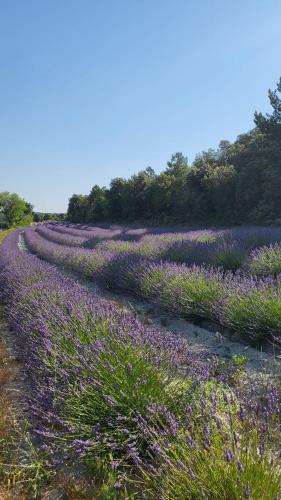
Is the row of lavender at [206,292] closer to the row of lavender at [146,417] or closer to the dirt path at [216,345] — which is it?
the dirt path at [216,345]

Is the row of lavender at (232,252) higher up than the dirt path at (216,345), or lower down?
higher up

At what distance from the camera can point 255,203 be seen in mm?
21891

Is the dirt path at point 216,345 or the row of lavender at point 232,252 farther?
the row of lavender at point 232,252

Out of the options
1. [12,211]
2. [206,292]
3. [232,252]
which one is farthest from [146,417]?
[12,211]

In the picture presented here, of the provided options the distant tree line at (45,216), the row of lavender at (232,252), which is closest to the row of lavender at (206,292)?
the row of lavender at (232,252)

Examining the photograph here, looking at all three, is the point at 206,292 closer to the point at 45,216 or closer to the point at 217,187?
the point at 217,187

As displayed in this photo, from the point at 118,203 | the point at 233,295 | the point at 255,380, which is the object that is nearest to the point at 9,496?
the point at 255,380

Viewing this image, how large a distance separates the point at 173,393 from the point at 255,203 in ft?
67.5

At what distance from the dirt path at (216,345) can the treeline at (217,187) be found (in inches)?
508

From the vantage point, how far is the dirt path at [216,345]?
3479mm

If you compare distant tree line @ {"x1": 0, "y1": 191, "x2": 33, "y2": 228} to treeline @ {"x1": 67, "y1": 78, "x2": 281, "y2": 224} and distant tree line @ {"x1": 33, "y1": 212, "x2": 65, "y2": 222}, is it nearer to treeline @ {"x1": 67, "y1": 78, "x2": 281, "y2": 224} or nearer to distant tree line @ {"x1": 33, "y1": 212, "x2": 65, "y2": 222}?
distant tree line @ {"x1": 33, "y1": 212, "x2": 65, "y2": 222}

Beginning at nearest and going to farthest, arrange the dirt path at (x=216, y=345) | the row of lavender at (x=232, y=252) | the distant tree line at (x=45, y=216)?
1. the dirt path at (x=216, y=345)
2. the row of lavender at (x=232, y=252)
3. the distant tree line at (x=45, y=216)

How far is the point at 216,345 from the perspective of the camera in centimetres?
448

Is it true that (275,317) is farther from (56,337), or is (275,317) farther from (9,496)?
(9,496)
